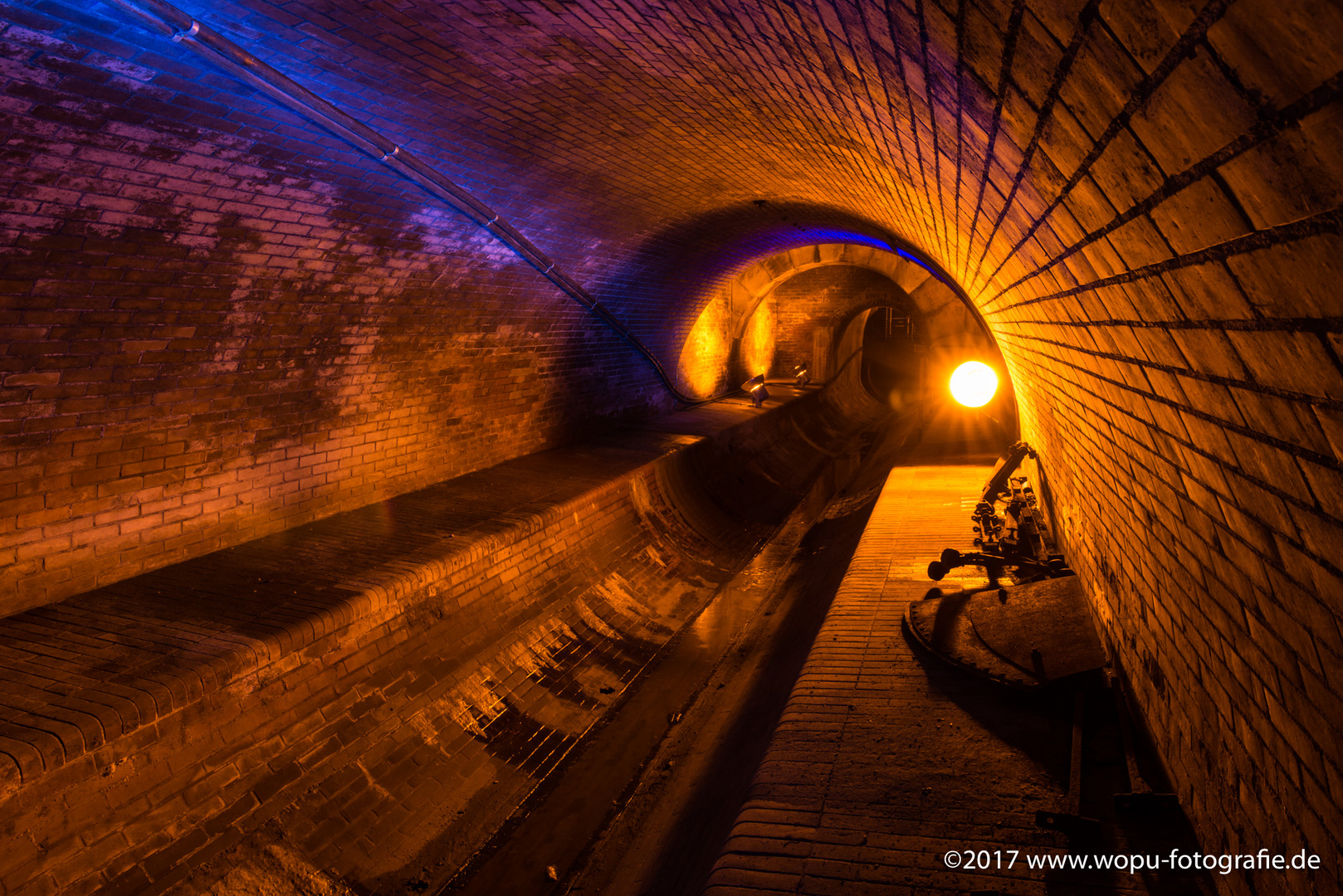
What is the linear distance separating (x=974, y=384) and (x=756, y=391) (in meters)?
8.08

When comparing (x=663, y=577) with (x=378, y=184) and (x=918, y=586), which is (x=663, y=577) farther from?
(x=378, y=184)

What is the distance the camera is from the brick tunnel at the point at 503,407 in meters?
1.42

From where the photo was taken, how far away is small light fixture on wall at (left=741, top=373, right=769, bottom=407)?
51.2 ft

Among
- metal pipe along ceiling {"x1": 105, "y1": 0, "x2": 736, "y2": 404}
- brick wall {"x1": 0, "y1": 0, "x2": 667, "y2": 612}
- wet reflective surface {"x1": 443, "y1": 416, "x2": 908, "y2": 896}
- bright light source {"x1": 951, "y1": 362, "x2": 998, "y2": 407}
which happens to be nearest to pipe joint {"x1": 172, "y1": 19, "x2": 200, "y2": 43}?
metal pipe along ceiling {"x1": 105, "y1": 0, "x2": 736, "y2": 404}

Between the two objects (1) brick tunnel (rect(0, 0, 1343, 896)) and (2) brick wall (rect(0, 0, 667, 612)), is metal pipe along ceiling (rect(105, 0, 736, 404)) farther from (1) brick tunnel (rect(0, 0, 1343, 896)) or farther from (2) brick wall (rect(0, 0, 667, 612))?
(2) brick wall (rect(0, 0, 667, 612))

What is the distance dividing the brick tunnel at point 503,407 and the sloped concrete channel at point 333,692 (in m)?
0.03

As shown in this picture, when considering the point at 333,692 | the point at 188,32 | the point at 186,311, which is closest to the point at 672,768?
the point at 333,692

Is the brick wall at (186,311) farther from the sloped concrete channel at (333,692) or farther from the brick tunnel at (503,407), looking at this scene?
the sloped concrete channel at (333,692)

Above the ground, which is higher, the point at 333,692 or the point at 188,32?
the point at 188,32

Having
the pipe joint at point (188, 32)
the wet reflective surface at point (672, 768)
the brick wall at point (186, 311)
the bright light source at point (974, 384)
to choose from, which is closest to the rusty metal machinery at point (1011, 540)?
the bright light source at point (974, 384)

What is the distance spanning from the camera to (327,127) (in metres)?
4.77

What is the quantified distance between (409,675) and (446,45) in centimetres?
392

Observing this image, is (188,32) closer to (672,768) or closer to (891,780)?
(891,780)

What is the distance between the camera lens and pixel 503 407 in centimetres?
930
